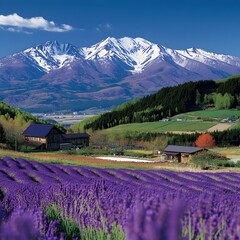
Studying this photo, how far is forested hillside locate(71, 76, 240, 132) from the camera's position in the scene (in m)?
154

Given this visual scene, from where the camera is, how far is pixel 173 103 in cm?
17062

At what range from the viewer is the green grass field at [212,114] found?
485ft

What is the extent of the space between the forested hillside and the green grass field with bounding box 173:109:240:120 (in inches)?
247

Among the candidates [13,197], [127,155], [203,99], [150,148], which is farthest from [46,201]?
[203,99]

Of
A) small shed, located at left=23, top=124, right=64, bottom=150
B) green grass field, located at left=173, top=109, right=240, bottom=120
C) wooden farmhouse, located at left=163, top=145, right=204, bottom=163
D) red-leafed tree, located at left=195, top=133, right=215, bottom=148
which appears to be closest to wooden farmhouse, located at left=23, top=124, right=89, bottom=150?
small shed, located at left=23, top=124, right=64, bottom=150

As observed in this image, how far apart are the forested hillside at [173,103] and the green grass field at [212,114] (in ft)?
20.6

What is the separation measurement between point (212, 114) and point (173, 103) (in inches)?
861

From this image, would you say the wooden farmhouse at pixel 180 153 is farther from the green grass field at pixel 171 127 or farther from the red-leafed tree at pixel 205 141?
the green grass field at pixel 171 127

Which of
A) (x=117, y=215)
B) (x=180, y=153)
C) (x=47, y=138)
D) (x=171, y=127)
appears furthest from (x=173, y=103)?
(x=117, y=215)

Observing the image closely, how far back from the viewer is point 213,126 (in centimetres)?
12525

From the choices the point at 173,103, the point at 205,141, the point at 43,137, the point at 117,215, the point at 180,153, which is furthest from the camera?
the point at 173,103

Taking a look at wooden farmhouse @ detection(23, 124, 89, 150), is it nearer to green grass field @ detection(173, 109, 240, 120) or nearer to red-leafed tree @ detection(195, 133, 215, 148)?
red-leafed tree @ detection(195, 133, 215, 148)

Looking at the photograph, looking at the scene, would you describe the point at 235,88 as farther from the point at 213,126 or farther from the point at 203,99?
the point at 213,126

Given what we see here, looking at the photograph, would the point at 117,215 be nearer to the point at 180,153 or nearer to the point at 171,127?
A: the point at 180,153
